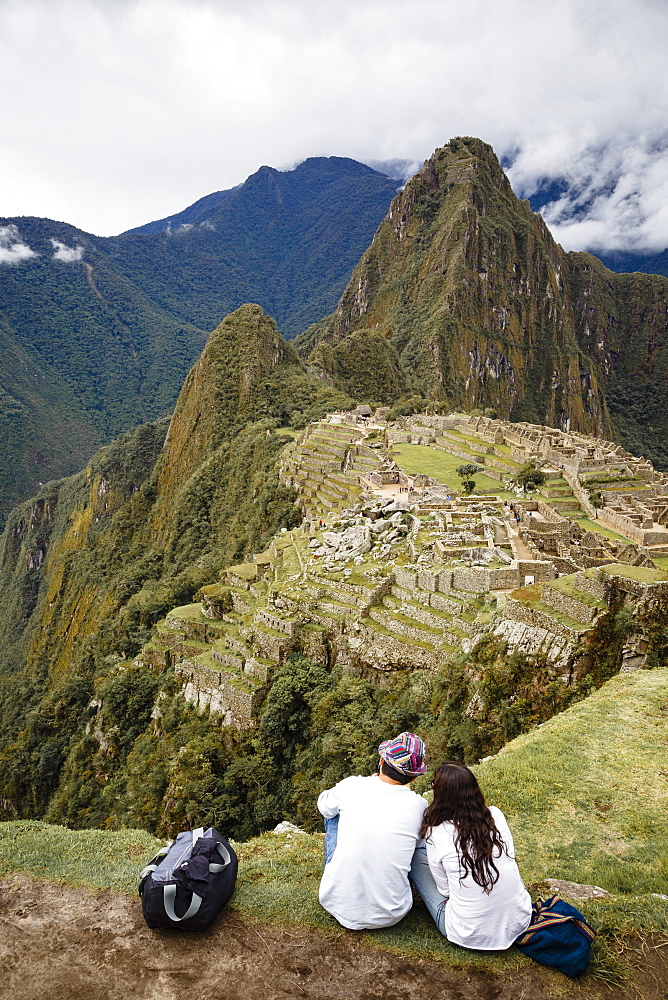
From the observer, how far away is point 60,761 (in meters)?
27.9

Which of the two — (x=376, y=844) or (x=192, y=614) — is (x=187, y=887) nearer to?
(x=376, y=844)

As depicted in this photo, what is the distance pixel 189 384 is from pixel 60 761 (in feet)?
213

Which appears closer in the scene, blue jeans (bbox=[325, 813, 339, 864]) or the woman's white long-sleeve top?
the woman's white long-sleeve top

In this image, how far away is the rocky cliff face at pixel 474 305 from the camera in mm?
129875

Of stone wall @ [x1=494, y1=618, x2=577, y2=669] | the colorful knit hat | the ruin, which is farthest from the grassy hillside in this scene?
the ruin

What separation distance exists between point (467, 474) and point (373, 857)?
121ft

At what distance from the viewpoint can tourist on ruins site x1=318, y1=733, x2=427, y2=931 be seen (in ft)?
15.5

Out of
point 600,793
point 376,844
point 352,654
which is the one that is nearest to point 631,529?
point 352,654

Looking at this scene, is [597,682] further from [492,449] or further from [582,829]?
[492,449]

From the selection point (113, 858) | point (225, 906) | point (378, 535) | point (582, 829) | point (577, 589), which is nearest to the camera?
point (225, 906)

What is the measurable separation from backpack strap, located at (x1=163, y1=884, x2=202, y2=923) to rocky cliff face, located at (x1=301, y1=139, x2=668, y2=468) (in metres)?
103

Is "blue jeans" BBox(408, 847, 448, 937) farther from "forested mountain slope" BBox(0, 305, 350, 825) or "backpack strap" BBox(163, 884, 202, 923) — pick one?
"forested mountain slope" BBox(0, 305, 350, 825)

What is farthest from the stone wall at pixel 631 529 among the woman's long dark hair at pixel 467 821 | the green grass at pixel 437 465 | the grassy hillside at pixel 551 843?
the woman's long dark hair at pixel 467 821

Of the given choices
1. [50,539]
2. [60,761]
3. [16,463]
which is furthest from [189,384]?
[16,463]
